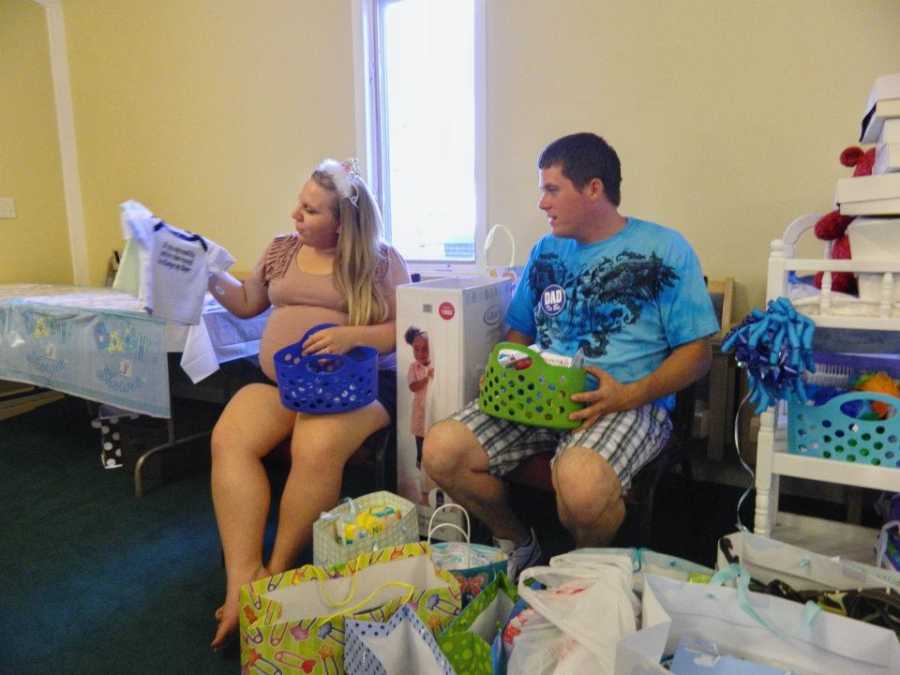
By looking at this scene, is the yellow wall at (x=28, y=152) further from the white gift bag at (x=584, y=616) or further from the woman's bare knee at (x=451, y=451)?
the white gift bag at (x=584, y=616)

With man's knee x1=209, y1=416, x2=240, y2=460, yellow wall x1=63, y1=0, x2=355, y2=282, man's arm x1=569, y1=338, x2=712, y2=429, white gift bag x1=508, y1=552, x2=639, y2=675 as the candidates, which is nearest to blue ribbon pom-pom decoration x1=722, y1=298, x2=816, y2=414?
man's arm x1=569, y1=338, x2=712, y2=429

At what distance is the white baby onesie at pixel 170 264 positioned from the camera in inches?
64.6

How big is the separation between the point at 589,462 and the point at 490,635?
15.3 inches

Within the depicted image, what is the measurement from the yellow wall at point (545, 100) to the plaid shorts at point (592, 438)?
83 centimetres

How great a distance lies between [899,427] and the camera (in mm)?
1135

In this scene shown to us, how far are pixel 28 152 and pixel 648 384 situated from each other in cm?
363

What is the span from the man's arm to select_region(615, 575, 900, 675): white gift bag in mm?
437

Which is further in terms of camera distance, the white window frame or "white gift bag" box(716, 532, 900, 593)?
the white window frame

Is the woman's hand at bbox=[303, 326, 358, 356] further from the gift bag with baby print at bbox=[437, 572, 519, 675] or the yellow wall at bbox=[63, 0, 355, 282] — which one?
the yellow wall at bbox=[63, 0, 355, 282]

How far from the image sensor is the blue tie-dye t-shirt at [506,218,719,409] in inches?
58.3

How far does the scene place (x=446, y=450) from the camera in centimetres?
147

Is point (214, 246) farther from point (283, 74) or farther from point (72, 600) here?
point (283, 74)

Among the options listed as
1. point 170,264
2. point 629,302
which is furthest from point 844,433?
point 170,264

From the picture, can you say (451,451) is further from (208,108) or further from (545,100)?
(208,108)
